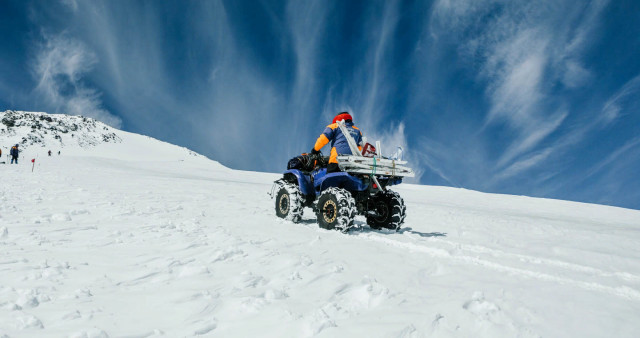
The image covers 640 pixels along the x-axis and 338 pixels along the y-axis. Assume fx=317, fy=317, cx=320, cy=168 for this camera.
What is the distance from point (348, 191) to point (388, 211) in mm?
1139

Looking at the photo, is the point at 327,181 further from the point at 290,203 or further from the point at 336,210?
the point at 290,203

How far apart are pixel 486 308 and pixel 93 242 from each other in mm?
5220

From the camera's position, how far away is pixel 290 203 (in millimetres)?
7785

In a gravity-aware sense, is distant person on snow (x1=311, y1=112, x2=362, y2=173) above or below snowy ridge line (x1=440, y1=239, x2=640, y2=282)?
above

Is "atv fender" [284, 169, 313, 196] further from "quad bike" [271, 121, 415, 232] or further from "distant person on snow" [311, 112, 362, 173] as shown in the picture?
"distant person on snow" [311, 112, 362, 173]

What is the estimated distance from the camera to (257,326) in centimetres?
245

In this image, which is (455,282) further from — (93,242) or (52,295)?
(93,242)

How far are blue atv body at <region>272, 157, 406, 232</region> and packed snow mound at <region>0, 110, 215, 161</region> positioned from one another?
292 feet

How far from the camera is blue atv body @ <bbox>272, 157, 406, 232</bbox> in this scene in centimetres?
654

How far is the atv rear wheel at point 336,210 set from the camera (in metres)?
6.39

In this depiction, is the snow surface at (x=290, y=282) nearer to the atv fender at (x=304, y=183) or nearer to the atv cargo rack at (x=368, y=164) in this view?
the atv cargo rack at (x=368, y=164)

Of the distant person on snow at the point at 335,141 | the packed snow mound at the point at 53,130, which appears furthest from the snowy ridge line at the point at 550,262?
the packed snow mound at the point at 53,130

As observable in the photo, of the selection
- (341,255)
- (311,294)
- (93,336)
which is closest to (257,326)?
(311,294)

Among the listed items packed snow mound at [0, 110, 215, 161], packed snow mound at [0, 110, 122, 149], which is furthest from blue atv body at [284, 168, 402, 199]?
packed snow mound at [0, 110, 122, 149]
